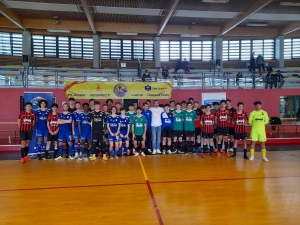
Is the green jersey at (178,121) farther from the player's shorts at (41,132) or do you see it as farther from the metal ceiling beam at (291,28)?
the metal ceiling beam at (291,28)

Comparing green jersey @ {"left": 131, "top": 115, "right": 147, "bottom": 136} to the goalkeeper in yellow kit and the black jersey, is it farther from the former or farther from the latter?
the goalkeeper in yellow kit

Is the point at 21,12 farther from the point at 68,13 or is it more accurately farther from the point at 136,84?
the point at 136,84

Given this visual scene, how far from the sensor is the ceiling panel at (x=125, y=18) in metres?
15.5

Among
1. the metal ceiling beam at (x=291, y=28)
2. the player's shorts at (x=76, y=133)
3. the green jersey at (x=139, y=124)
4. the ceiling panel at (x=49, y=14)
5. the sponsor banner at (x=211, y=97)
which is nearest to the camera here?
the player's shorts at (x=76, y=133)

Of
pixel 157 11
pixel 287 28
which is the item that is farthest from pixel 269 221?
pixel 287 28

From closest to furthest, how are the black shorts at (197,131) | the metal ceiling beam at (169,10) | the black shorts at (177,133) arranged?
the black shorts at (177,133) < the black shorts at (197,131) < the metal ceiling beam at (169,10)

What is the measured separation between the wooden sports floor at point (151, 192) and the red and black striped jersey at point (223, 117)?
3.88 feet

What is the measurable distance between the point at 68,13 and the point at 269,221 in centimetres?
1585

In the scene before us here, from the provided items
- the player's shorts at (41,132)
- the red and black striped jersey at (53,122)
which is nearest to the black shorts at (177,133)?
the red and black striped jersey at (53,122)

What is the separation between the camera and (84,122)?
673cm

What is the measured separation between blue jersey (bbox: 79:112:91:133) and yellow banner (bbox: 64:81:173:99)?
261 centimetres

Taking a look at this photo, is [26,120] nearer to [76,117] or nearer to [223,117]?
[76,117]

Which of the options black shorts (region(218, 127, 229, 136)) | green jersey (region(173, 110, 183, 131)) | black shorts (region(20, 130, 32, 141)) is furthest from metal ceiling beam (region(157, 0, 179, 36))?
black shorts (region(20, 130, 32, 141))

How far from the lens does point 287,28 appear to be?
18.3 m
